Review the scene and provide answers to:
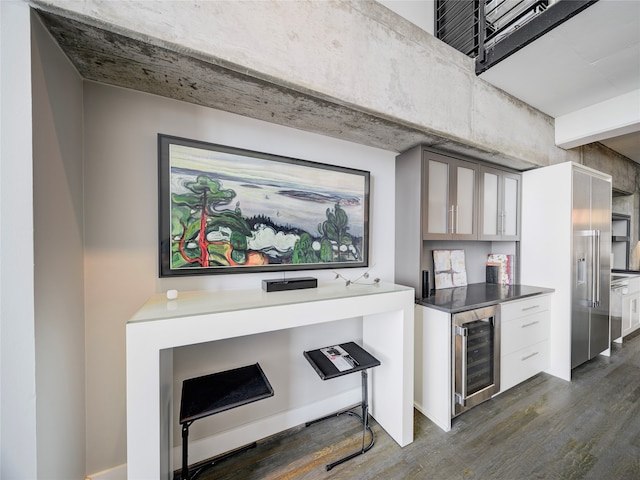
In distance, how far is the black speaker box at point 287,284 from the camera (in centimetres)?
161

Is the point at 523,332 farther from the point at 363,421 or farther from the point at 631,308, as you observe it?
the point at 631,308

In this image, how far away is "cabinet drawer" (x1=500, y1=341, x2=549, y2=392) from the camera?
2.19 meters

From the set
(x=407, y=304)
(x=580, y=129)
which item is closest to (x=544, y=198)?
(x=580, y=129)

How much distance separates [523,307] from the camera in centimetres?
232

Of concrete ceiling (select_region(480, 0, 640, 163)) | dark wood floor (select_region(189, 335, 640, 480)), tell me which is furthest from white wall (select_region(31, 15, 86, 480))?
concrete ceiling (select_region(480, 0, 640, 163))

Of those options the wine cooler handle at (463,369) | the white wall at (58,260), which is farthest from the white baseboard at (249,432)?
the wine cooler handle at (463,369)

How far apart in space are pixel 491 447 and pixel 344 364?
122 centimetres

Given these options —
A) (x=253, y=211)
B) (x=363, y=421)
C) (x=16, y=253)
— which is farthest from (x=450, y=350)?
(x=16, y=253)

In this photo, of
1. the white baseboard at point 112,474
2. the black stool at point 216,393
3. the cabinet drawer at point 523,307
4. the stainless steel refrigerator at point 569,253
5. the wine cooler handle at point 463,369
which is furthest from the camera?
the stainless steel refrigerator at point 569,253

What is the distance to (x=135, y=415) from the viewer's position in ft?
3.31

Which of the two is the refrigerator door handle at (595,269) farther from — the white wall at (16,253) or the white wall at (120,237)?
the white wall at (16,253)

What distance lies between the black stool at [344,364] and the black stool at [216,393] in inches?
14.9

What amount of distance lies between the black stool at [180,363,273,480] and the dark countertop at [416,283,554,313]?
1.42 meters

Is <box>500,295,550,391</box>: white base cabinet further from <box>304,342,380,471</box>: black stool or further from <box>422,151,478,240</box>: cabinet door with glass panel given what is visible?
<box>304,342,380,471</box>: black stool
